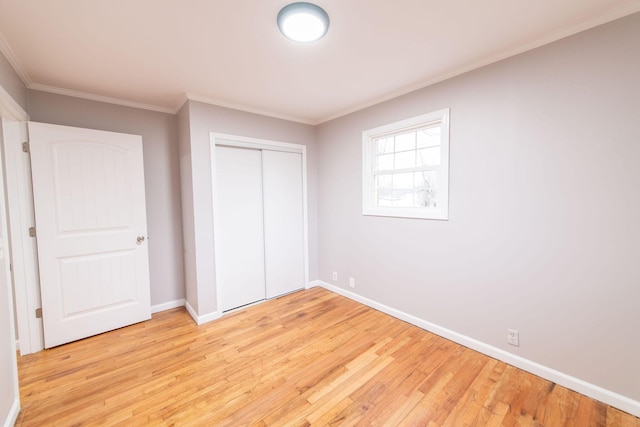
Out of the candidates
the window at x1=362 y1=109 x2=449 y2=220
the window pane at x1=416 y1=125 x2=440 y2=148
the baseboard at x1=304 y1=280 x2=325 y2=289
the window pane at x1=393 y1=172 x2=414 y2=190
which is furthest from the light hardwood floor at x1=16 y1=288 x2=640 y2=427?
the window pane at x1=416 y1=125 x2=440 y2=148

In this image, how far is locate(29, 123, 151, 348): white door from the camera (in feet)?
7.57

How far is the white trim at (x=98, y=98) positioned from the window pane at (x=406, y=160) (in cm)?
268

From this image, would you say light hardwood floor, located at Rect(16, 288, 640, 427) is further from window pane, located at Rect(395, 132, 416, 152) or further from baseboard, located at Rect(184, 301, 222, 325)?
window pane, located at Rect(395, 132, 416, 152)

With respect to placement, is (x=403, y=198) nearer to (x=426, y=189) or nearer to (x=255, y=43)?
(x=426, y=189)

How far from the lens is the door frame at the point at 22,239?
2.14m

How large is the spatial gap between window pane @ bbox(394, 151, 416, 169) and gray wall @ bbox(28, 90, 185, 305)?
2618 mm

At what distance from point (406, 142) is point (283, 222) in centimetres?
183

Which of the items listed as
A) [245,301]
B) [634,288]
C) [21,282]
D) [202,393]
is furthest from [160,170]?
[634,288]

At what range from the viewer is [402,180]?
281 cm

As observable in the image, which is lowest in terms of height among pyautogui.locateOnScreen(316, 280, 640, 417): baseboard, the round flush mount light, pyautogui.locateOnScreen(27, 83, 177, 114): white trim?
pyautogui.locateOnScreen(316, 280, 640, 417): baseboard

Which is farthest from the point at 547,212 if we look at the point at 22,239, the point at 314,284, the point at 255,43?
the point at 22,239

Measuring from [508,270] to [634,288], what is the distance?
628mm

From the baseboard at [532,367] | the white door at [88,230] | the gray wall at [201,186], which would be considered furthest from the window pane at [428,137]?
the white door at [88,230]

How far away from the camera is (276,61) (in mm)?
2033
